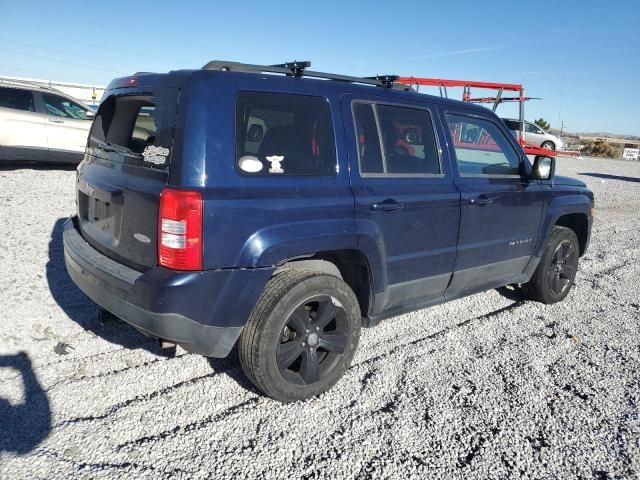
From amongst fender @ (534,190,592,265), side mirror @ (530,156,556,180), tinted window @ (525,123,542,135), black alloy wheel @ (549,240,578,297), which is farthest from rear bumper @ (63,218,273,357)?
tinted window @ (525,123,542,135)

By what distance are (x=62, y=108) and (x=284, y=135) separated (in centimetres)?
853

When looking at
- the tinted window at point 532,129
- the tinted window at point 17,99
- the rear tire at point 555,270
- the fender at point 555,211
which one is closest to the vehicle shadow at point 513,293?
the rear tire at point 555,270

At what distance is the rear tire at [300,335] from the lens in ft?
9.12

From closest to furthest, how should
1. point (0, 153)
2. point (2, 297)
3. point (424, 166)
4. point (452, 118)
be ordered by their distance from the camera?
point (424, 166) → point (452, 118) → point (2, 297) → point (0, 153)

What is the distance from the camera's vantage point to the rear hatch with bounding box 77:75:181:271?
2586 millimetres

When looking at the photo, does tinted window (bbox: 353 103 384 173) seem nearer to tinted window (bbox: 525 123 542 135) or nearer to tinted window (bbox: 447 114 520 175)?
tinted window (bbox: 447 114 520 175)

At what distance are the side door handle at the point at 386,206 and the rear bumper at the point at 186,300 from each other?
0.83 m

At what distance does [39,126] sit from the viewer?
9172 mm

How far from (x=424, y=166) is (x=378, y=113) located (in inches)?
21.1

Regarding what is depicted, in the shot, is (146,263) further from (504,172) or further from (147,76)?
(504,172)

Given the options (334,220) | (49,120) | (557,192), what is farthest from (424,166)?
(49,120)

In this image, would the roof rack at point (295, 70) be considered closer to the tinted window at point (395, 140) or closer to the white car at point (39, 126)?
the tinted window at point (395, 140)

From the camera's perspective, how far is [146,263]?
2.63 meters

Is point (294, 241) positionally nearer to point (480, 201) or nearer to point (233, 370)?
point (233, 370)
